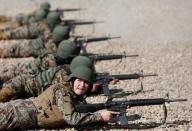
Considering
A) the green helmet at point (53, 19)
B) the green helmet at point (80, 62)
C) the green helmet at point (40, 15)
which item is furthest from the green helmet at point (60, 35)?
the green helmet at point (40, 15)

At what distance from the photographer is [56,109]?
8352mm

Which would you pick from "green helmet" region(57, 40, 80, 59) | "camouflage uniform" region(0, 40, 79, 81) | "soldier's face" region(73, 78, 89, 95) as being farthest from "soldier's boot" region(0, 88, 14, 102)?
"soldier's face" region(73, 78, 89, 95)

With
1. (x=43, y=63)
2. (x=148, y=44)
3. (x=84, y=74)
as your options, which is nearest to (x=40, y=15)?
(x=148, y=44)

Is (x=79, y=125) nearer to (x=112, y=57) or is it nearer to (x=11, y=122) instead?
(x=11, y=122)

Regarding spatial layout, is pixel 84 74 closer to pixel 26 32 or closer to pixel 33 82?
pixel 33 82

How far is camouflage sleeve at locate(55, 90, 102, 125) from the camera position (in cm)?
818

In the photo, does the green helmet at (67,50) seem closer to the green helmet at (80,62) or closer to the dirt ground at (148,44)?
the green helmet at (80,62)

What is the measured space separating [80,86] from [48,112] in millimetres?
686

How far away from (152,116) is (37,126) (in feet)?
6.33

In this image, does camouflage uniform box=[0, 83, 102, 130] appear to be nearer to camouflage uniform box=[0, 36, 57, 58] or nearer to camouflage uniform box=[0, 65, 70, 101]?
camouflage uniform box=[0, 65, 70, 101]

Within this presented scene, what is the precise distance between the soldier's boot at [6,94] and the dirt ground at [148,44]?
1480mm

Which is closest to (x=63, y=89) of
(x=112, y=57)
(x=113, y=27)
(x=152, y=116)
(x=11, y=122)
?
(x=11, y=122)

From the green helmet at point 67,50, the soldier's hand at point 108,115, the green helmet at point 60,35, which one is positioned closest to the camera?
the soldier's hand at point 108,115

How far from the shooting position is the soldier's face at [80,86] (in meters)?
8.15
